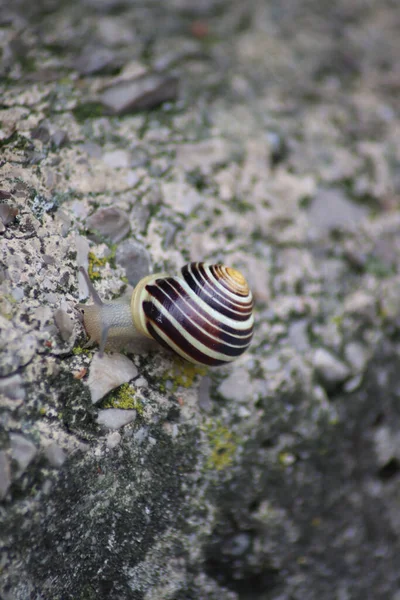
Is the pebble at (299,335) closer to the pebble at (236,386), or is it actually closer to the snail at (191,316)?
the pebble at (236,386)

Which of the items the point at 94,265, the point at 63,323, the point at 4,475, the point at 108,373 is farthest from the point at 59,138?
the point at 4,475

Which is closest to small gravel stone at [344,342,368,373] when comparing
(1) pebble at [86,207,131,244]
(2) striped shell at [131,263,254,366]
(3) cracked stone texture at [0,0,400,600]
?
(3) cracked stone texture at [0,0,400,600]

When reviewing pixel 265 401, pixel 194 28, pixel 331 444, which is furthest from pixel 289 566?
pixel 194 28

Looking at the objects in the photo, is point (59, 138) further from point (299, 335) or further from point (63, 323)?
point (299, 335)

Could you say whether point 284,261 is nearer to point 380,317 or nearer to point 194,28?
point 380,317

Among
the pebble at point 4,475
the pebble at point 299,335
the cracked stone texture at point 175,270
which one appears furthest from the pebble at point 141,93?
the pebble at point 4,475

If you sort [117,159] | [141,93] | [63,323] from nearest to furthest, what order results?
1. [63,323]
2. [117,159]
3. [141,93]

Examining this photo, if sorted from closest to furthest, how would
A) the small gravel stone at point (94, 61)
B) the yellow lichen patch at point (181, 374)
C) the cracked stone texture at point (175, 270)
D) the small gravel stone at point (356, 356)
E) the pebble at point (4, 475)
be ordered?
1. the pebble at point (4, 475)
2. the cracked stone texture at point (175, 270)
3. the yellow lichen patch at point (181, 374)
4. the small gravel stone at point (356, 356)
5. the small gravel stone at point (94, 61)
